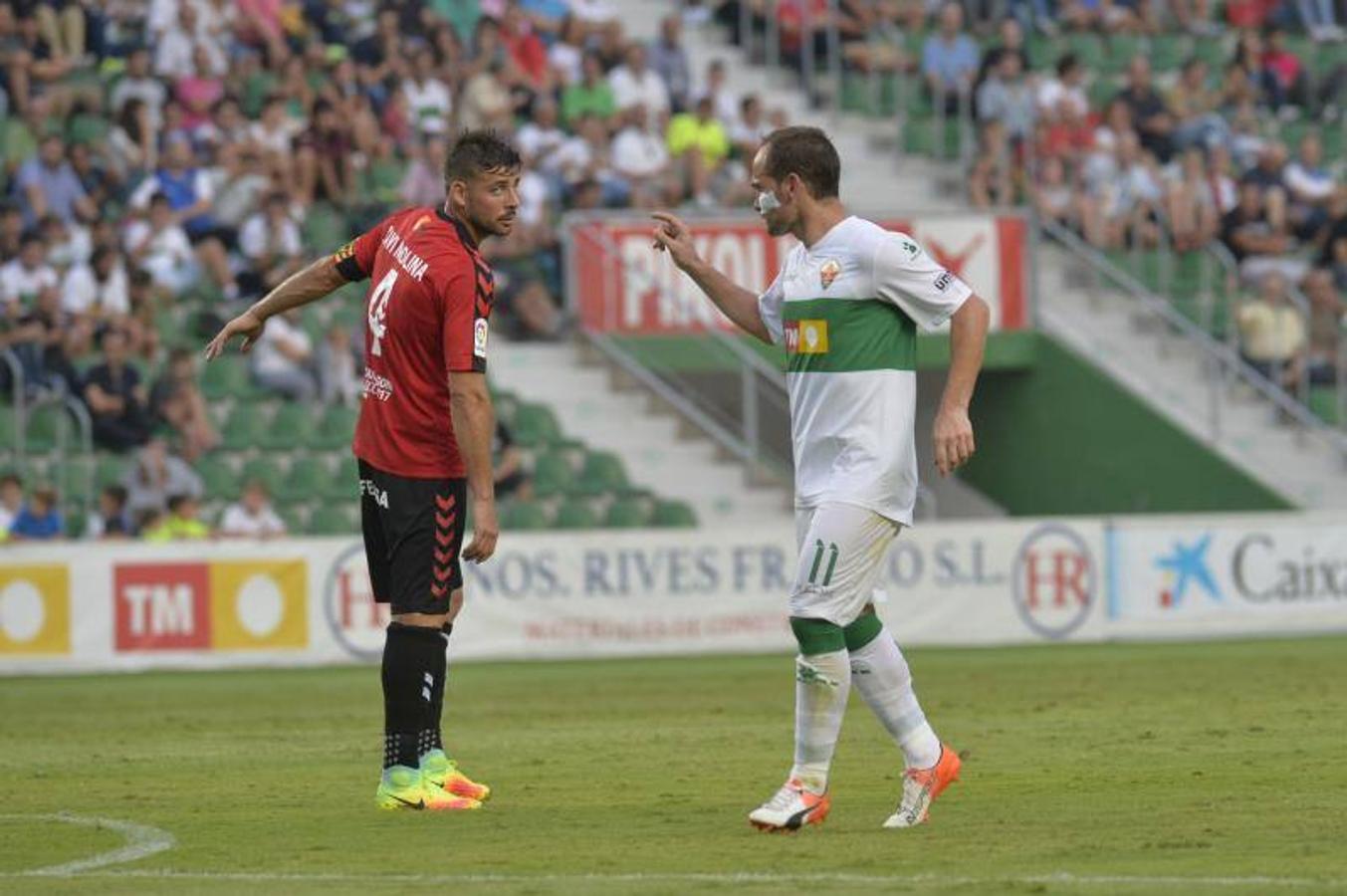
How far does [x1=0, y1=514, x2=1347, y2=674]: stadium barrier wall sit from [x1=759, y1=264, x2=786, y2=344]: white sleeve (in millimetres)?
12601

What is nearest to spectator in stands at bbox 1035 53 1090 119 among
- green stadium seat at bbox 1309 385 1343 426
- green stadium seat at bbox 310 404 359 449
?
green stadium seat at bbox 1309 385 1343 426

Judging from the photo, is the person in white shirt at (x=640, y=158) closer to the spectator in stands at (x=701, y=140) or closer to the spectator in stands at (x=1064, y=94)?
the spectator in stands at (x=701, y=140)

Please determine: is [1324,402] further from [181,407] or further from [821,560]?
[821,560]

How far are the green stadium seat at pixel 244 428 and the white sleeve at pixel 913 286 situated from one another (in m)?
15.8

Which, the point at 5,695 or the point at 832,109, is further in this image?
the point at 832,109

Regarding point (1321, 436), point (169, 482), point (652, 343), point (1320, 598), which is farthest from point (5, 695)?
point (1321, 436)

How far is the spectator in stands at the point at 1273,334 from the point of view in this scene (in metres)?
28.5

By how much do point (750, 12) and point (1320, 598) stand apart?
37.4ft

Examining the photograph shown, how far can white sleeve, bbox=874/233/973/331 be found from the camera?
9508mm

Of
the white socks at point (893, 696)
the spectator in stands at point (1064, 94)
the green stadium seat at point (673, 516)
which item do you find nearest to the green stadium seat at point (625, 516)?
the green stadium seat at point (673, 516)

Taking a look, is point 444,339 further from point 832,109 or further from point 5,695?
point 832,109

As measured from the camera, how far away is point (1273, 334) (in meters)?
28.6

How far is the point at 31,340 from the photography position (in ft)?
78.4

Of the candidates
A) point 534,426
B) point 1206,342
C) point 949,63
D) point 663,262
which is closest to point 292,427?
point 534,426
